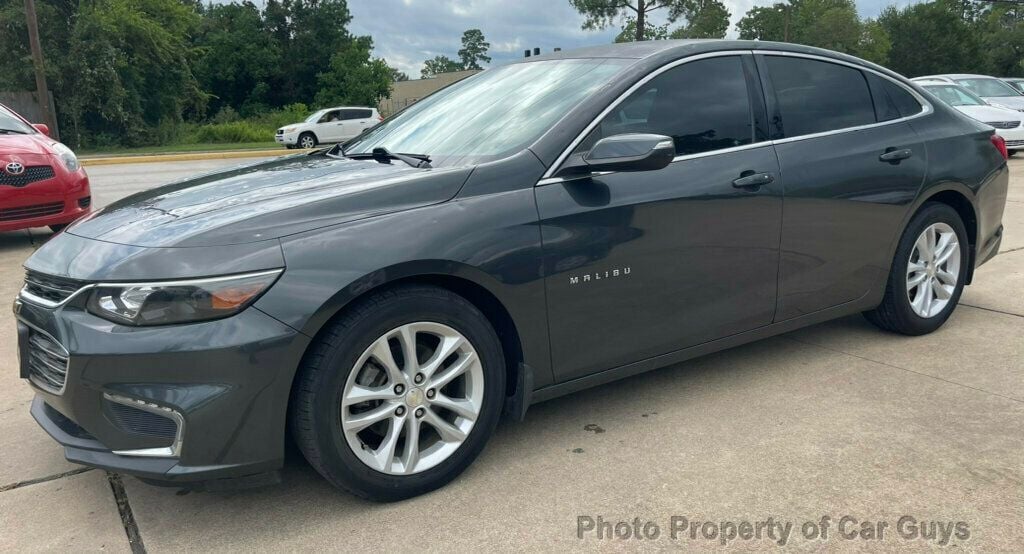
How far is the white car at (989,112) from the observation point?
14.7 metres

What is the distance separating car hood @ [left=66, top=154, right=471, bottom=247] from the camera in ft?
8.09

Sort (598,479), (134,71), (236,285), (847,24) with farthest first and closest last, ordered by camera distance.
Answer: (847,24) → (134,71) → (598,479) → (236,285)

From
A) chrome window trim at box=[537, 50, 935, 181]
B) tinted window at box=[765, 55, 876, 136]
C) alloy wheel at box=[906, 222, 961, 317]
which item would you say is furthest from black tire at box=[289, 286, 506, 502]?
alloy wheel at box=[906, 222, 961, 317]

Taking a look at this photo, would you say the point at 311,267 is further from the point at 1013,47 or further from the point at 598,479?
the point at 1013,47

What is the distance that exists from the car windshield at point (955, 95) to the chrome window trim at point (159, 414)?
607 inches

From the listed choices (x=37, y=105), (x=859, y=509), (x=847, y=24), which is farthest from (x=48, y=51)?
(x=847, y=24)

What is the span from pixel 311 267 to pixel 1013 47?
3056 inches

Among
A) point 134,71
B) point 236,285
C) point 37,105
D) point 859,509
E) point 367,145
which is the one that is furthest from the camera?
point 134,71

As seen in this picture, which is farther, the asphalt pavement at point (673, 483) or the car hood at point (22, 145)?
the car hood at point (22, 145)

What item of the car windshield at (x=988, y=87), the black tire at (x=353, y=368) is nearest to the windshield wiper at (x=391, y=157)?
the black tire at (x=353, y=368)

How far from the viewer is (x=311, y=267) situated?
2.41m

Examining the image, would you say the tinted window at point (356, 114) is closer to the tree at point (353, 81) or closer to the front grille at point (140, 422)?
the tree at point (353, 81)

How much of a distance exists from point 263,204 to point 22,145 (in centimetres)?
540

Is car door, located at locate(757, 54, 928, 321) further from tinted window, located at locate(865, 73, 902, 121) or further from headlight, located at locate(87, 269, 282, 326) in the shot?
headlight, located at locate(87, 269, 282, 326)
